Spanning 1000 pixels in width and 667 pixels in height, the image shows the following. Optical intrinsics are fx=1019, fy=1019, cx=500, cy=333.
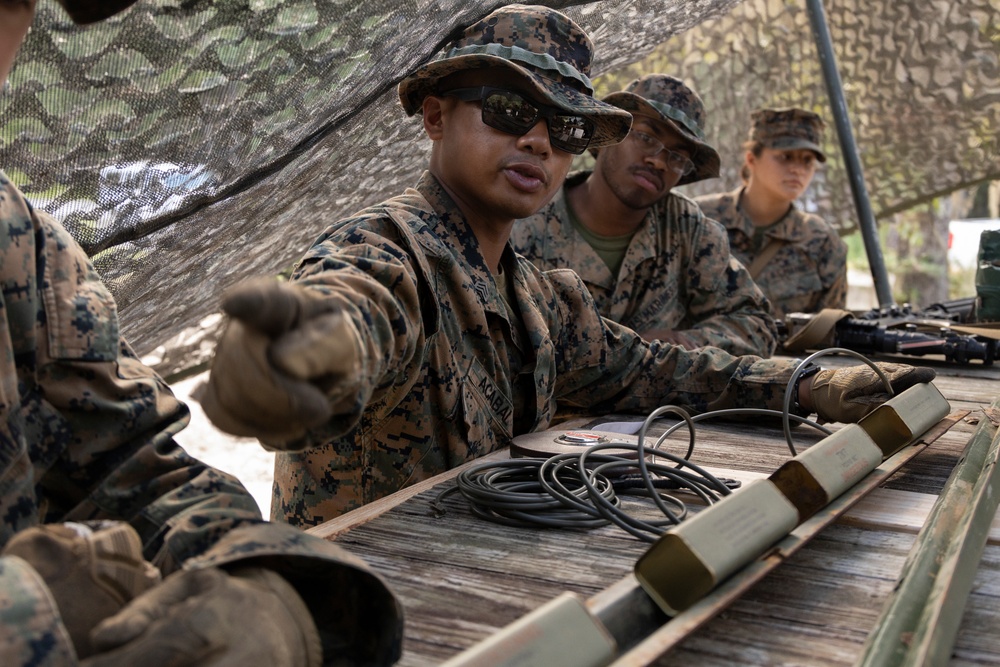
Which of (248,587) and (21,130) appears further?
(21,130)

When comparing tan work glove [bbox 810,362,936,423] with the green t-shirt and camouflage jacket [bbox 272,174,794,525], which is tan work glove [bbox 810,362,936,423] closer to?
camouflage jacket [bbox 272,174,794,525]

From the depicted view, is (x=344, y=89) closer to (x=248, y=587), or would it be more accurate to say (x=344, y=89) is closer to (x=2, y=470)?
(x=2, y=470)

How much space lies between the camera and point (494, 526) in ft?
5.49

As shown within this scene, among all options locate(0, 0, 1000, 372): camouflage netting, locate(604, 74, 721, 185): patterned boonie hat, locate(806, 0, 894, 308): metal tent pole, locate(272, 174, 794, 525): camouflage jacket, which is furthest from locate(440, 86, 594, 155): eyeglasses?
locate(806, 0, 894, 308): metal tent pole

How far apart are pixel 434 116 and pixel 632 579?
4.88 feet

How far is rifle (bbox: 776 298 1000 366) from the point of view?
12.3 ft

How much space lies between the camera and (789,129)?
5.66 meters

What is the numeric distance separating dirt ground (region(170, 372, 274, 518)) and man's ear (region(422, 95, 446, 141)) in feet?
14.7

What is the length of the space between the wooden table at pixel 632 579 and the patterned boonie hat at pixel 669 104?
2.20 meters

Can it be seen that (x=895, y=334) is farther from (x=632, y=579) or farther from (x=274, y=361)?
(x=274, y=361)

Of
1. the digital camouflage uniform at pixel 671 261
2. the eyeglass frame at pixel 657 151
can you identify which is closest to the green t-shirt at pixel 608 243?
the digital camouflage uniform at pixel 671 261

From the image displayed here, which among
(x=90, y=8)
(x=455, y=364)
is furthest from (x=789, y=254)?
(x=90, y=8)

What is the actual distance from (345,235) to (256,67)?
2.33 ft

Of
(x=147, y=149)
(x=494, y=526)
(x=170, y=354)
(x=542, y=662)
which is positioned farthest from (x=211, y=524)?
(x=170, y=354)
